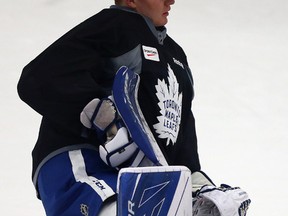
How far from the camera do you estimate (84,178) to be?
54.9 inches

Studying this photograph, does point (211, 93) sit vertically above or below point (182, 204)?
below

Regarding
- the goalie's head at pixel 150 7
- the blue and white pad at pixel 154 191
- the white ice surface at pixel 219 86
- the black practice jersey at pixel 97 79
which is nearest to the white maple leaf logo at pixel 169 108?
the black practice jersey at pixel 97 79

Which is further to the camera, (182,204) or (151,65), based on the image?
(151,65)

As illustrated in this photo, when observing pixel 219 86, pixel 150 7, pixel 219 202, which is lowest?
pixel 219 86

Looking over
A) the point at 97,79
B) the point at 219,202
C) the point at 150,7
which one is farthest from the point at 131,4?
the point at 219,202

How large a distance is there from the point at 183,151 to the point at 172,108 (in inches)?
5.4

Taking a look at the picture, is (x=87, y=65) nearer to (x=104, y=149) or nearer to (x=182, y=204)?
(x=104, y=149)


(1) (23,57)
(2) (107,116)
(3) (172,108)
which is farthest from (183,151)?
(1) (23,57)

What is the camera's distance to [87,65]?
4.69 ft

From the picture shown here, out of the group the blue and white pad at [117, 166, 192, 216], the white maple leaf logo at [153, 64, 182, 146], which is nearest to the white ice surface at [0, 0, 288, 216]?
the white maple leaf logo at [153, 64, 182, 146]

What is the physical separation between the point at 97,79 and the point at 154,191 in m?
0.32

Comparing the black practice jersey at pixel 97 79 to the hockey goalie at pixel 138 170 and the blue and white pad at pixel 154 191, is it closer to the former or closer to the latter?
the hockey goalie at pixel 138 170

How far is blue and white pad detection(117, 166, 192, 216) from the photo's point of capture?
1.17 m

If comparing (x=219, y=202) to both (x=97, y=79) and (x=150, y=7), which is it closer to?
(x=97, y=79)
